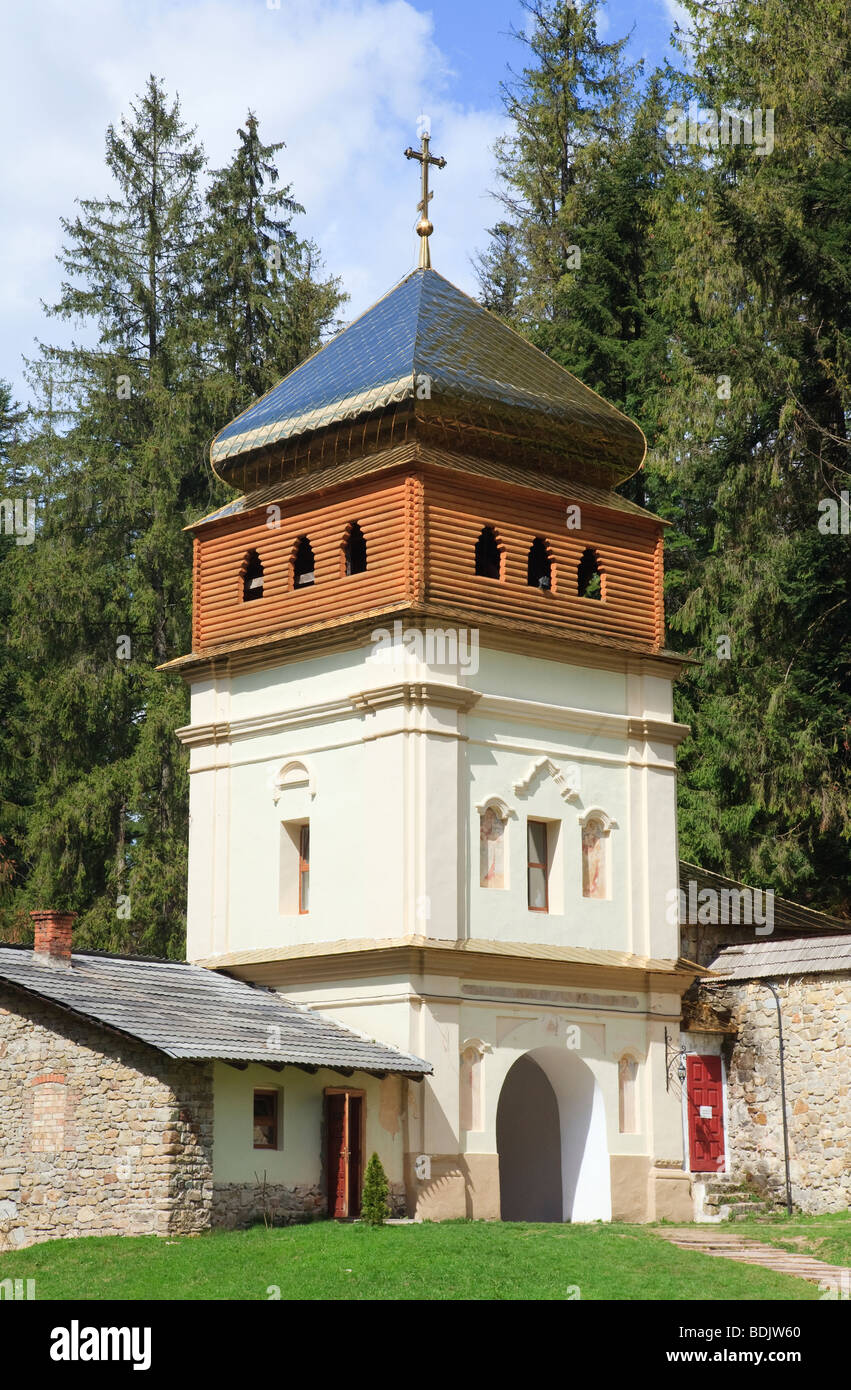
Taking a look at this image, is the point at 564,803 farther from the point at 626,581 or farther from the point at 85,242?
the point at 85,242

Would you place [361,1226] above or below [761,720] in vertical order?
below

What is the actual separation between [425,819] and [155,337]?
65.9 ft

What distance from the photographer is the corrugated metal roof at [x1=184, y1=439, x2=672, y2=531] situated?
25.1 m

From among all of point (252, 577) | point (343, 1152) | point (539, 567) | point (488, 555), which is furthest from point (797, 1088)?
point (252, 577)

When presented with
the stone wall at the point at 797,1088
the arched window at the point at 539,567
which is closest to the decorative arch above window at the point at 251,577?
the arched window at the point at 539,567

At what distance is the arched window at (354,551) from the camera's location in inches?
1009

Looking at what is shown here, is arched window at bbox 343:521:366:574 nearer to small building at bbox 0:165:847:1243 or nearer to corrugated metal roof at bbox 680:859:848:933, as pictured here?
small building at bbox 0:165:847:1243

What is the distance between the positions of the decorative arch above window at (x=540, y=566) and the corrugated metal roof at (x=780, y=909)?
5.31 meters

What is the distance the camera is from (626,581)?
27234mm

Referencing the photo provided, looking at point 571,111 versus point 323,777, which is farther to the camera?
point 571,111

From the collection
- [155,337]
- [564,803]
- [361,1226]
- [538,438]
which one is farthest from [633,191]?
[361,1226]

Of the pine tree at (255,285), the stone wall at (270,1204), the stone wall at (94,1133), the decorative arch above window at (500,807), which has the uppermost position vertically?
the pine tree at (255,285)

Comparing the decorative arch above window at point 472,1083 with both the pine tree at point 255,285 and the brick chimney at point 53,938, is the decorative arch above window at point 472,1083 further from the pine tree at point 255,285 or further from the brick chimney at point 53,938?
the pine tree at point 255,285

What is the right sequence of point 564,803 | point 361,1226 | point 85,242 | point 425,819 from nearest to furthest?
1. point 361,1226
2. point 425,819
3. point 564,803
4. point 85,242
